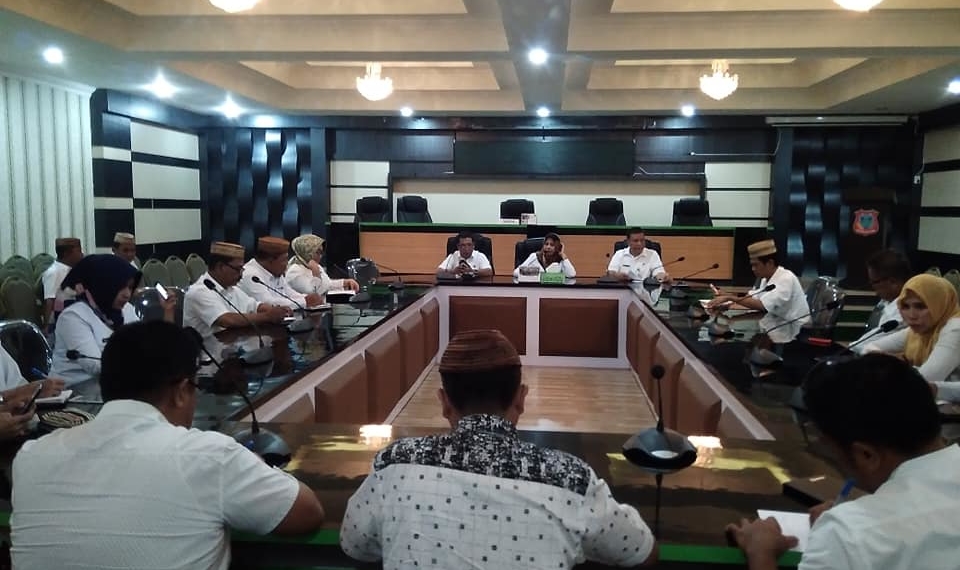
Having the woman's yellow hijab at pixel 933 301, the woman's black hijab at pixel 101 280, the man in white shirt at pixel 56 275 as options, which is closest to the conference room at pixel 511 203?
the man in white shirt at pixel 56 275

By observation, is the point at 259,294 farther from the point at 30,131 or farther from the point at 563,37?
the point at 30,131

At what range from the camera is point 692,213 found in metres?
9.09

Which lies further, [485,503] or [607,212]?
[607,212]

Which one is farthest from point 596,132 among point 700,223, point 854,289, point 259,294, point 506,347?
point 506,347

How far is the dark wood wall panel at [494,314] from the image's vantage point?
19.9 feet

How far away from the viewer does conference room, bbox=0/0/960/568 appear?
1.97m

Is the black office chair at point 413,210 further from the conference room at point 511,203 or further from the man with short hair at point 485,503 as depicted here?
the man with short hair at point 485,503

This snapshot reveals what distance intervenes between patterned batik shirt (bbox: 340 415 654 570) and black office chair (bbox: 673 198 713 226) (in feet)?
27.5

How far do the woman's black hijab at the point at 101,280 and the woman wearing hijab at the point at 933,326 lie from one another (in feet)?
9.51

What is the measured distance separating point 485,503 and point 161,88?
808 centimetres

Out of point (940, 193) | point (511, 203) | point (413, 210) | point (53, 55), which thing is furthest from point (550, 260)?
point (940, 193)

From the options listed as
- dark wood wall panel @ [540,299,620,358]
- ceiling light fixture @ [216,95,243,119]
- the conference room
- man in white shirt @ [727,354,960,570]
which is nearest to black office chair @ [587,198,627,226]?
the conference room

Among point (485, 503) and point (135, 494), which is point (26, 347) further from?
point (485, 503)

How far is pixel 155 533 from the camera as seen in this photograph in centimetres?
114
